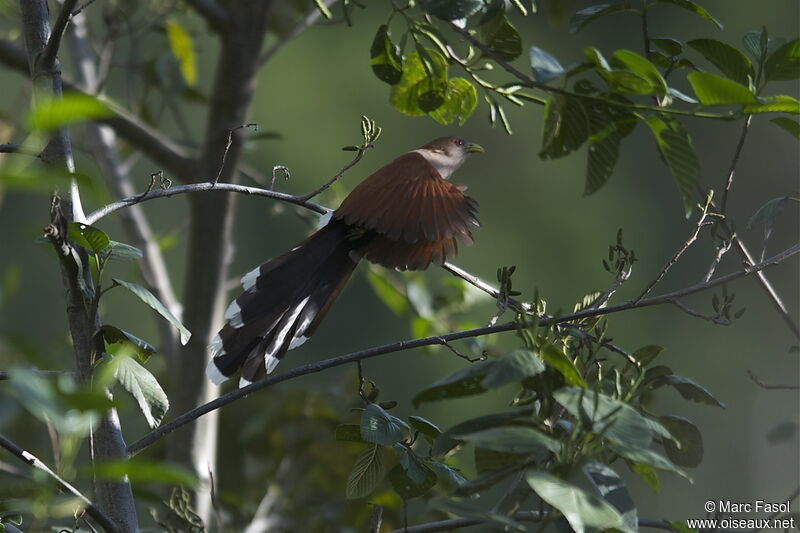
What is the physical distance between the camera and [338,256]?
5.98 feet

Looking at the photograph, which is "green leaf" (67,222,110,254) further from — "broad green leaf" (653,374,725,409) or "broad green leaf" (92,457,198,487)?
"broad green leaf" (653,374,725,409)

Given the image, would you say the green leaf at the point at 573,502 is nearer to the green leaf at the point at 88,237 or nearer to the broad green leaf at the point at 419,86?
the green leaf at the point at 88,237

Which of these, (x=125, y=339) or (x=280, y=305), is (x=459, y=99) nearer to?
(x=280, y=305)

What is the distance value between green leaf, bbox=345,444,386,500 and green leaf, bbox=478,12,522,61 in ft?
1.83

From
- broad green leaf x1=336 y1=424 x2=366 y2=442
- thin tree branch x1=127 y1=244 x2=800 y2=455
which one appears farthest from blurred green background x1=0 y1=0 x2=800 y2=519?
thin tree branch x1=127 y1=244 x2=800 y2=455

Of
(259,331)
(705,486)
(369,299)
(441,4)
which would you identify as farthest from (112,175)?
(705,486)

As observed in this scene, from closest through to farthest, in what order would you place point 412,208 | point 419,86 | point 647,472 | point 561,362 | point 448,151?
1. point 561,362
2. point 647,472
3. point 419,86
4. point 412,208
5. point 448,151

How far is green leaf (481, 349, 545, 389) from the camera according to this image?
2.43ft

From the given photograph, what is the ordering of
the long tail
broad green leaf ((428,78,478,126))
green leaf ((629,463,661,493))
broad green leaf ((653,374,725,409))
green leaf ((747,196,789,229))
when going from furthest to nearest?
the long tail < broad green leaf ((428,78,478,126)) < green leaf ((747,196,789,229)) < broad green leaf ((653,374,725,409)) < green leaf ((629,463,661,493))

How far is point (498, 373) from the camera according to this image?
0.75m

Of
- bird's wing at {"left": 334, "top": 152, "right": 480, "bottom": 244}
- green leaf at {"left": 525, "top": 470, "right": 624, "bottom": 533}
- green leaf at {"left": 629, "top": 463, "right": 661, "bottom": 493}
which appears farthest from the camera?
bird's wing at {"left": 334, "top": 152, "right": 480, "bottom": 244}

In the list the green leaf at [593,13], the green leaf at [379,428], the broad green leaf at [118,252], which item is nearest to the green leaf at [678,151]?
the green leaf at [593,13]

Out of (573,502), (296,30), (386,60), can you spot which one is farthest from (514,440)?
(296,30)

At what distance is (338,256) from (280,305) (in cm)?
25
